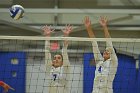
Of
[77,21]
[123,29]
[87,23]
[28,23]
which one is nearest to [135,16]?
[123,29]

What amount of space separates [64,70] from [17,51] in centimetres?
387

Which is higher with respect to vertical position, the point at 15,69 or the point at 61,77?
the point at 15,69

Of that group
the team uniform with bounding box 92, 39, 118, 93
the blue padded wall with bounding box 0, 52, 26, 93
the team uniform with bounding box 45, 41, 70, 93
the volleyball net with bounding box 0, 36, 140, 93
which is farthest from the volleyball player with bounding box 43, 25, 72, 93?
the blue padded wall with bounding box 0, 52, 26, 93

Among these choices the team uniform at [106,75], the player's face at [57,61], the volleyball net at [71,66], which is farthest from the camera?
the volleyball net at [71,66]

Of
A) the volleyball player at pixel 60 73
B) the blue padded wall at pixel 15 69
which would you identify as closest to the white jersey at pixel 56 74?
the volleyball player at pixel 60 73

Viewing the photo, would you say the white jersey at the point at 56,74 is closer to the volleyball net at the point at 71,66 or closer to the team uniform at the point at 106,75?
the team uniform at the point at 106,75

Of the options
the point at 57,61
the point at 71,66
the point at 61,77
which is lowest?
the point at 61,77

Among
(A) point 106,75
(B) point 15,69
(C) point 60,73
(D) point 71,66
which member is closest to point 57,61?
(C) point 60,73

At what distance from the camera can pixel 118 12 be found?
→ 8906mm

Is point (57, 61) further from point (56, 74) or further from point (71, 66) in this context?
point (71, 66)

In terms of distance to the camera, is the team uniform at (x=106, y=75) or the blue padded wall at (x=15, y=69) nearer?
the team uniform at (x=106, y=75)

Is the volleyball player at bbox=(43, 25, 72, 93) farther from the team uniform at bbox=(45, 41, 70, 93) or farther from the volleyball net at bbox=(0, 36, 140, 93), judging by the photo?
the volleyball net at bbox=(0, 36, 140, 93)

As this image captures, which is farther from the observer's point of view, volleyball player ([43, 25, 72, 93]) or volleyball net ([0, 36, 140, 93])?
volleyball net ([0, 36, 140, 93])

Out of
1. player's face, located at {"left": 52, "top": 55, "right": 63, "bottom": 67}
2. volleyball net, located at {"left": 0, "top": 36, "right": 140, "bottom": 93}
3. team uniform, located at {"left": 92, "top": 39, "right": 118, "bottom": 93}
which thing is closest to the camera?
team uniform, located at {"left": 92, "top": 39, "right": 118, "bottom": 93}
